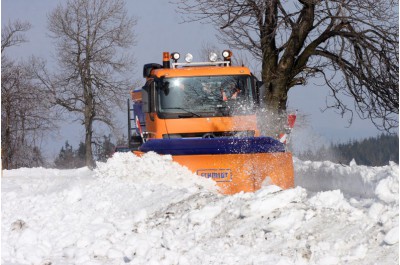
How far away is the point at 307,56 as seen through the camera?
18578 mm

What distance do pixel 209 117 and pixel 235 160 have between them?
5.74 feet

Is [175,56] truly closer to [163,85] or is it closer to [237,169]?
[163,85]

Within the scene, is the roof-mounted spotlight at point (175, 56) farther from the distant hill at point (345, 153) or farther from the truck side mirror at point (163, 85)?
the distant hill at point (345, 153)

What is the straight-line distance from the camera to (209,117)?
1305 centimetres

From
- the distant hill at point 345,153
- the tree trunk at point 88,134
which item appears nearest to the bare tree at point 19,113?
the tree trunk at point 88,134

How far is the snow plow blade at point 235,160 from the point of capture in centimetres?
1141

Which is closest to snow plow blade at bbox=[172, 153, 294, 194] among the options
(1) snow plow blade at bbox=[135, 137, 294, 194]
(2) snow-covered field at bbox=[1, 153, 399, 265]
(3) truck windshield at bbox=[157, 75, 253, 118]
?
(1) snow plow blade at bbox=[135, 137, 294, 194]

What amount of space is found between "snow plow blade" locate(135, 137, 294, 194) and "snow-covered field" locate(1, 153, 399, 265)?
0.65m

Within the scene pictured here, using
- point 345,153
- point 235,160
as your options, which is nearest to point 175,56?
point 235,160

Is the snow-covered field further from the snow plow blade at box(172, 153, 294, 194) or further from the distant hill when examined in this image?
the distant hill

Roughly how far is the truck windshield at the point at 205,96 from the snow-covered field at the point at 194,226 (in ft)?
7.85

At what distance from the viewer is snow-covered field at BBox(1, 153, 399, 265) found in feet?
21.5

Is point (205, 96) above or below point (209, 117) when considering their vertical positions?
above

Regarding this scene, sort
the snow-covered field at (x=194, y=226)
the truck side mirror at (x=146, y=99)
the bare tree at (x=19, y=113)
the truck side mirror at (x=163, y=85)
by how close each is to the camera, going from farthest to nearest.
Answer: the bare tree at (x=19, y=113), the truck side mirror at (x=146, y=99), the truck side mirror at (x=163, y=85), the snow-covered field at (x=194, y=226)
